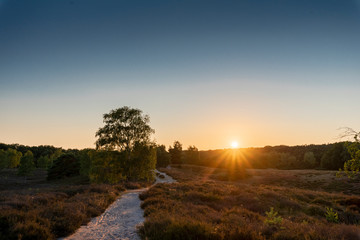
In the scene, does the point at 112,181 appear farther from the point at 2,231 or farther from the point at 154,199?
the point at 2,231

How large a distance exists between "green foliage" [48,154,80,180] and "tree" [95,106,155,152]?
34625 mm

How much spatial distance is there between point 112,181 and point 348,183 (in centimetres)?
4658

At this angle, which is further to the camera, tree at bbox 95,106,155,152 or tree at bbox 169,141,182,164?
tree at bbox 169,141,182,164

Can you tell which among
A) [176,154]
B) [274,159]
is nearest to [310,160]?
[274,159]

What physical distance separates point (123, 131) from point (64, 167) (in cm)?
3765

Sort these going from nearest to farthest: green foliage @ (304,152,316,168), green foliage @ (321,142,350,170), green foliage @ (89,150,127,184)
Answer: green foliage @ (89,150,127,184)
green foliage @ (321,142,350,170)
green foliage @ (304,152,316,168)

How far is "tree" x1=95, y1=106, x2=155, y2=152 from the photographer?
3180 centimetres

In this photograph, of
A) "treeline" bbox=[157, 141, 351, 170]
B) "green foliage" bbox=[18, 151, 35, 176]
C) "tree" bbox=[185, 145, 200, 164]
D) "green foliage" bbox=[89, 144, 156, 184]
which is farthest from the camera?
"tree" bbox=[185, 145, 200, 164]

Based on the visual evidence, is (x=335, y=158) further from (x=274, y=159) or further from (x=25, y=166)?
(x=25, y=166)

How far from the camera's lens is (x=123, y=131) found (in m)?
32.6

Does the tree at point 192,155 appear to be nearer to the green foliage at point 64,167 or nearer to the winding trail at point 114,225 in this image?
the green foliage at point 64,167

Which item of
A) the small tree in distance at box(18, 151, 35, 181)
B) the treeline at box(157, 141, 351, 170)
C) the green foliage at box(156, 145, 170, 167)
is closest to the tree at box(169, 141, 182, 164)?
the treeline at box(157, 141, 351, 170)

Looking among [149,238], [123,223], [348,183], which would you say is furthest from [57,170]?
[348,183]

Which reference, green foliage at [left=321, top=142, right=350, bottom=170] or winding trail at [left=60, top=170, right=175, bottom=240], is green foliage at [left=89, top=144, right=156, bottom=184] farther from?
green foliage at [left=321, top=142, right=350, bottom=170]
